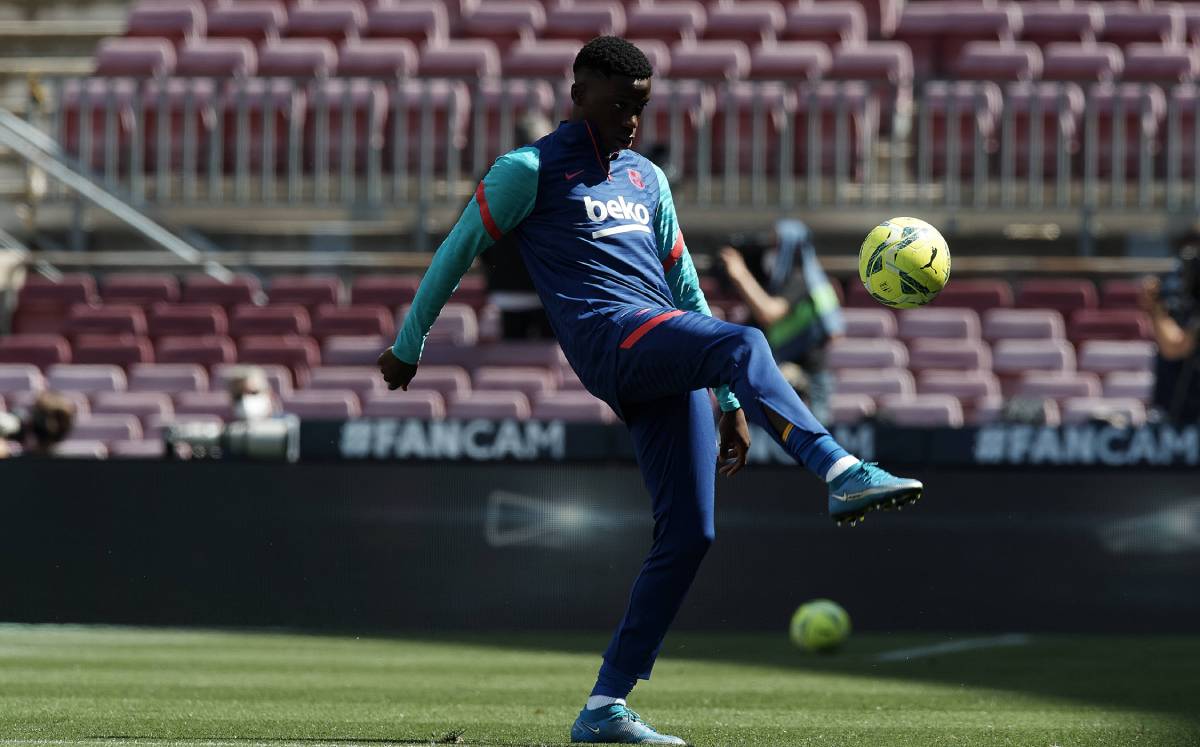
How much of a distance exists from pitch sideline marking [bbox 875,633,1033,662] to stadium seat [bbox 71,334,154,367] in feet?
28.1

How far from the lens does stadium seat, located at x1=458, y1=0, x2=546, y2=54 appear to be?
1981 cm

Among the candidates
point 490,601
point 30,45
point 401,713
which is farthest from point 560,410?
point 30,45

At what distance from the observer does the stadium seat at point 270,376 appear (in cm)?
1495

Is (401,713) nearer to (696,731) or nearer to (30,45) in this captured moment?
(696,731)

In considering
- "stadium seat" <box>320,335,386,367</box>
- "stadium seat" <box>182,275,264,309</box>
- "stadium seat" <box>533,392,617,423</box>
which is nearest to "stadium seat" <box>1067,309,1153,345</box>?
"stadium seat" <box>533,392,617,423</box>

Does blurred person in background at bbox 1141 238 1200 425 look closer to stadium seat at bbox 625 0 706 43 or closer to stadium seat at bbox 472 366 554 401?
stadium seat at bbox 472 366 554 401

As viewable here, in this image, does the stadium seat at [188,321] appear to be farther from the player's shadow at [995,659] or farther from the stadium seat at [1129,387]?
the stadium seat at [1129,387]

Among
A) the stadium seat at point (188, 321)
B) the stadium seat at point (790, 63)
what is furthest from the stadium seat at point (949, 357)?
the stadium seat at point (188, 321)

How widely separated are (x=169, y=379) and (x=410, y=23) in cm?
626

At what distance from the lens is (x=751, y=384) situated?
16.3 feet

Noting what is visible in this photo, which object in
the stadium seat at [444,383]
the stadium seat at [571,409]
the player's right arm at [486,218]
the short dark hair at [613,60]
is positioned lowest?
the stadium seat at [571,409]

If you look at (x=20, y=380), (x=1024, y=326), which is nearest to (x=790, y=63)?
(x=1024, y=326)

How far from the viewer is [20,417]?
12953mm

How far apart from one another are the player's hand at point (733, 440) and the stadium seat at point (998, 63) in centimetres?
1362
